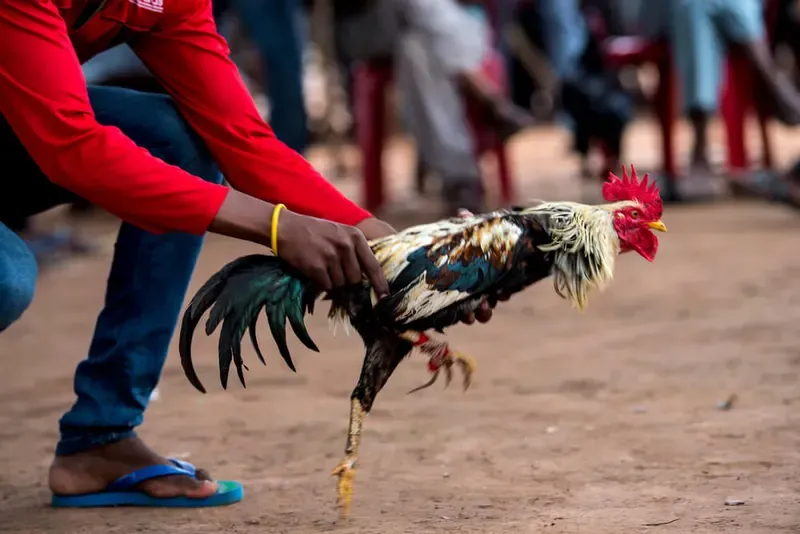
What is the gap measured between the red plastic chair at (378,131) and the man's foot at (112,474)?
15.8ft

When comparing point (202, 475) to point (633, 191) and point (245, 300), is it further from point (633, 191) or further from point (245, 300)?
point (633, 191)

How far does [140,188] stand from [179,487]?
81 centimetres

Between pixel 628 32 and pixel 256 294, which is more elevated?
pixel 628 32

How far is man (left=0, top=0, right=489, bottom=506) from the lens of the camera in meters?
2.18

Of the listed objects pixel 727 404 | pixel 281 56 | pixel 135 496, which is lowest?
pixel 727 404

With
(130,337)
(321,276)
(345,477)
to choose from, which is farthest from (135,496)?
(321,276)

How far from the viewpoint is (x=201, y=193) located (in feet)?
7.18

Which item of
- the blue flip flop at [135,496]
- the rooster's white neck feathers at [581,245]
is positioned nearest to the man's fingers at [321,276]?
the rooster's white neck feathers at [581,245]

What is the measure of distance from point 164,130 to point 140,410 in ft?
2.04

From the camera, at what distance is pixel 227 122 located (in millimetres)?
2568

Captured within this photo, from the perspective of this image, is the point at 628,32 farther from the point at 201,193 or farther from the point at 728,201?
the point at 201,193

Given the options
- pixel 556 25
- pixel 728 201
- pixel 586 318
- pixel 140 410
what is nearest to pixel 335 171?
pixel 556 25

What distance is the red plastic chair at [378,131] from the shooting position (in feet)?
24.5

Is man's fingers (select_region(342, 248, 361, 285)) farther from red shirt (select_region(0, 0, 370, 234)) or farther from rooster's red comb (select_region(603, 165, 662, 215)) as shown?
rooster's red comb (select_region(603, 165, 662, 215))
